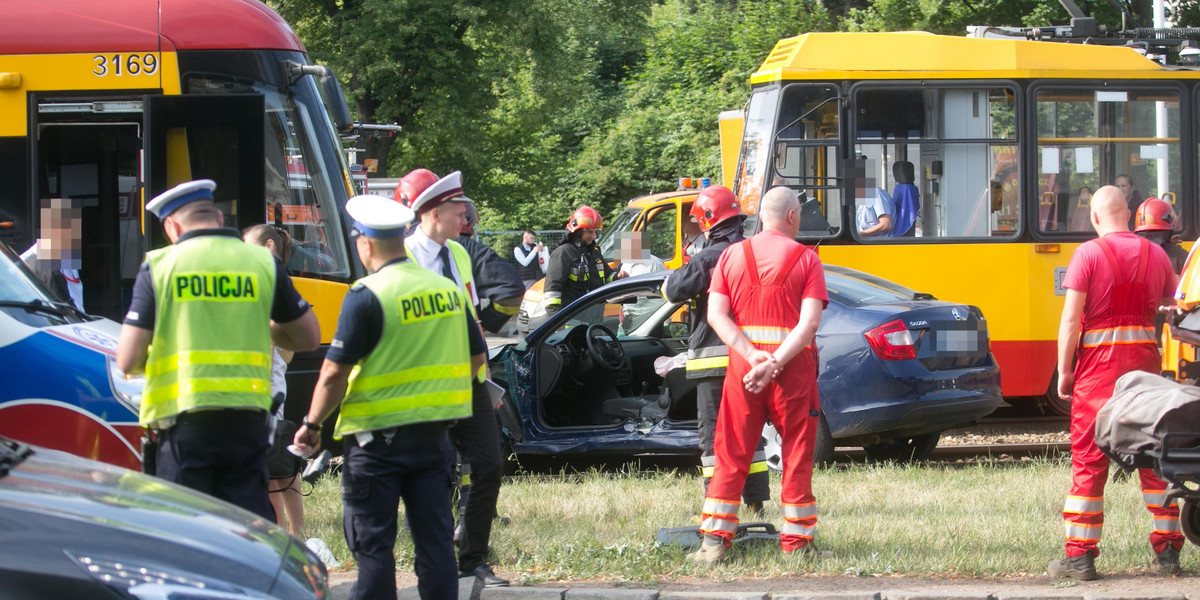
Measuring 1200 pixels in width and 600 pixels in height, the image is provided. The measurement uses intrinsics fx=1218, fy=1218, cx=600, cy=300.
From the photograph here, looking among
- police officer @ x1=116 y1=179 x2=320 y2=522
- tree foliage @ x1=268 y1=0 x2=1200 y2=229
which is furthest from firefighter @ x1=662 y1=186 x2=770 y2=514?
tree foliage @ x1=268 y1=0 x2=1200 y2=229

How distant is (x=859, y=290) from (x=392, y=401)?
4579 mm

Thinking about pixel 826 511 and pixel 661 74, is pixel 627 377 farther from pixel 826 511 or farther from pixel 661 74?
pixel 661 74

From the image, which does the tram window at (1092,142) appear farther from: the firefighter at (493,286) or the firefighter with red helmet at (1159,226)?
the firefighter at (493,286)

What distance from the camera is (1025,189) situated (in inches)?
402

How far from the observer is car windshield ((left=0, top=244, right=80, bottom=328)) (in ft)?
16.8

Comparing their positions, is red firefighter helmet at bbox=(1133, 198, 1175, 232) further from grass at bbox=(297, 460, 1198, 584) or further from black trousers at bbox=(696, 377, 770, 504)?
black trousers at bbox=(696, 377, 770, 504)

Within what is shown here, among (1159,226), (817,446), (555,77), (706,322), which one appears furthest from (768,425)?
(555,77)

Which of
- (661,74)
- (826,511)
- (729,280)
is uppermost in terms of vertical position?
(661,74)

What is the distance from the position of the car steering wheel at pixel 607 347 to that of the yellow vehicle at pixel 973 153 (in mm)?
2433

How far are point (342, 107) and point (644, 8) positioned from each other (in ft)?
65.0

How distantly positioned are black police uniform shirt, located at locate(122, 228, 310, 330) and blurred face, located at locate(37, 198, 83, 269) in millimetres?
2803

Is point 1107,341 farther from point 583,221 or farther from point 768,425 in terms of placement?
point 583,221

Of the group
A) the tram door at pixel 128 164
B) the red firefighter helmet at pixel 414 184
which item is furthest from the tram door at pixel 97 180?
the red firefighter helmet at pixel 414 184

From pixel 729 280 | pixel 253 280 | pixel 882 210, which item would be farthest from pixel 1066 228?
pixel 253 280
